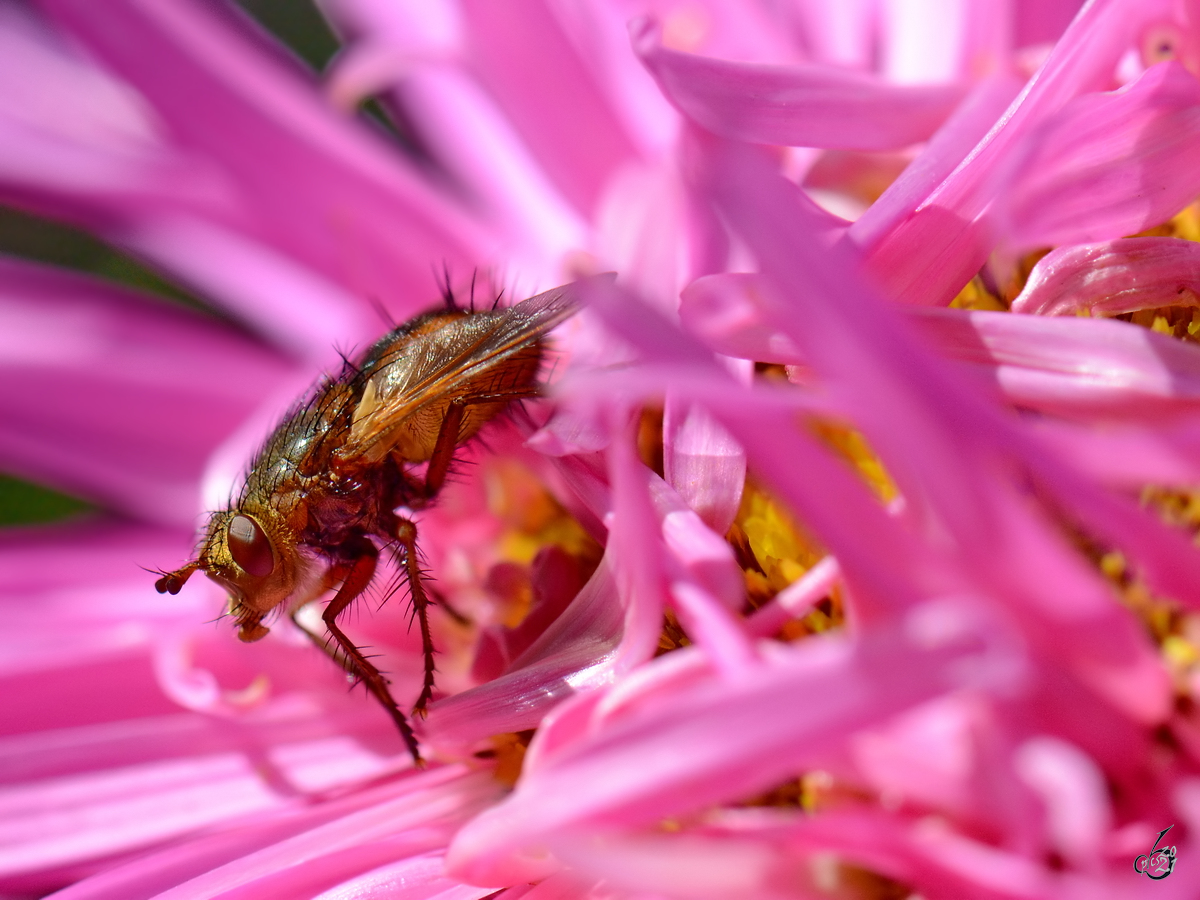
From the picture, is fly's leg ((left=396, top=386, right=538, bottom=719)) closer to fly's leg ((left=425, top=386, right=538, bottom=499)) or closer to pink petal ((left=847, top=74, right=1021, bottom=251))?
fly's leg ((left=425, top=386, right=538, bottom=499))

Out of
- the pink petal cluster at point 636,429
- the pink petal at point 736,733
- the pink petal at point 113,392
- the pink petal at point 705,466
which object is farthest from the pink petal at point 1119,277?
the pink petal at point 113,392

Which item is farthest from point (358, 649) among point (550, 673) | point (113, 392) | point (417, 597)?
point (113, 392)

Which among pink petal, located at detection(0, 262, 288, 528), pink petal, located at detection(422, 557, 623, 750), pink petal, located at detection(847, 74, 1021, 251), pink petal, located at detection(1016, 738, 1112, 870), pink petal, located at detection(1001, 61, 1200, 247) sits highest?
pink petal, located at detection(0, 262, 288, 528)

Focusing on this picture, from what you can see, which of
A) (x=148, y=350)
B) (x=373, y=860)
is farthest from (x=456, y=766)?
(x=148, y=350)

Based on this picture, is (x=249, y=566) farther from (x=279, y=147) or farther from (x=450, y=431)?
(x=279, y=147)

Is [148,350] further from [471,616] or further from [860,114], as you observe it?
[860,114]

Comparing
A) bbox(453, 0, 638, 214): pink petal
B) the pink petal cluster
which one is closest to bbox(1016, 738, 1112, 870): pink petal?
the pink petal cluster
